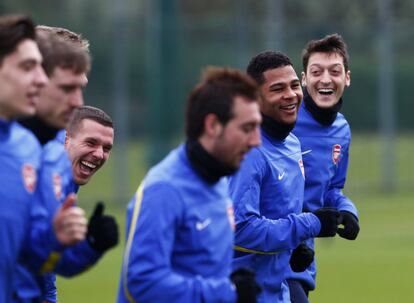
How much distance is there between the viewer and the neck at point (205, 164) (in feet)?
19.5

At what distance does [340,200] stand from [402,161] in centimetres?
2055

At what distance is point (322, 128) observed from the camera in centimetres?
920

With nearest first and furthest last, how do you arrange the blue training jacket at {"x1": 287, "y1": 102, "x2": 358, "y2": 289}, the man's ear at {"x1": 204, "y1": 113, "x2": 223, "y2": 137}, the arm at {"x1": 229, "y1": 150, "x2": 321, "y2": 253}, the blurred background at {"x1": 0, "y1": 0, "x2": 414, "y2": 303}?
the man's ear at {"x1": 204, "y1": 113, "x2": 223, "y2": 137}
the arm at {"x1": 229, "y1": 150, "x2": 321, "y2": 253}
the blue training jacket at {"x1": 287, "y1": 102, "x2": 358, "y2": 289}
the blurred background at {"x1": 0, "y1": 0, "x2": 414, "y2": 303}

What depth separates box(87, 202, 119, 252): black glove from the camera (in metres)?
6.03

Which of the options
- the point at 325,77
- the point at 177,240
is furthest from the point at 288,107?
the point at 177,240

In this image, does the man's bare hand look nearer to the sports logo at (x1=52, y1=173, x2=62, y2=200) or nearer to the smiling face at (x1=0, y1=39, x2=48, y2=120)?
the sports logo at (x1=52, y1=173, x2=62, y2=200)

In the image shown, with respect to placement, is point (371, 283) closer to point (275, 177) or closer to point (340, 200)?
point (340, 200)

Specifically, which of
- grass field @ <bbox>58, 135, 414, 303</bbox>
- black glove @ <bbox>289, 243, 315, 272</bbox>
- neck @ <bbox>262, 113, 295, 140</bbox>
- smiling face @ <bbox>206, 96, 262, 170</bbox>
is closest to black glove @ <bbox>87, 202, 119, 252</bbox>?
smiling face @ <bbox>206, 96, 262, 170</bbox>

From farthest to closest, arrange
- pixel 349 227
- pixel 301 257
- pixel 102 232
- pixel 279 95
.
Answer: pixel 349 227, pixel 301 257, pixel 279 95, pixel 102 232

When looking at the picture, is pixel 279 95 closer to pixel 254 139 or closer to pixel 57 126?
pixel 254 139

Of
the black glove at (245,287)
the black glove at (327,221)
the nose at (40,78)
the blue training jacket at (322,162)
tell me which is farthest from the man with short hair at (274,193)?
the nose at (40,78)

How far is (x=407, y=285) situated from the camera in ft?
59.8

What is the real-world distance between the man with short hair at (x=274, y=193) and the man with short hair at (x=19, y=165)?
6.45 feet

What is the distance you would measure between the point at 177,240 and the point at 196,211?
0.16 m
